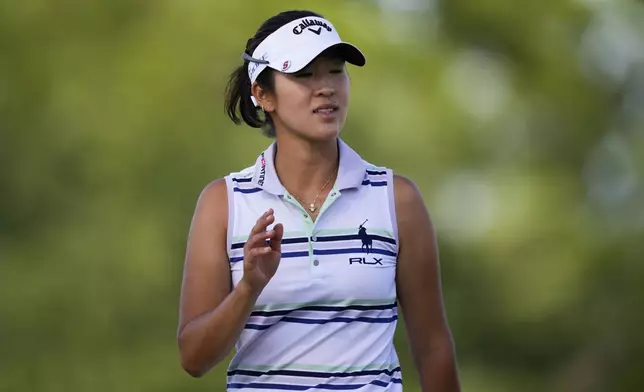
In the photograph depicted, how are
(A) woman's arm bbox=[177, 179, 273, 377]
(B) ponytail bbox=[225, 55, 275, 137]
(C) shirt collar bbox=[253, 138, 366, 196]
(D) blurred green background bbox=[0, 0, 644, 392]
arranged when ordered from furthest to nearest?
(D) blurred green background bbox=[0, 0, 644, 392] → (B) ponytail bbox=[225, 55, 275, 137] → (C) shirt collar bbox=[253, 138, 366, 196] → (A) woman's arm bbox=[177, 179, 273, 377]

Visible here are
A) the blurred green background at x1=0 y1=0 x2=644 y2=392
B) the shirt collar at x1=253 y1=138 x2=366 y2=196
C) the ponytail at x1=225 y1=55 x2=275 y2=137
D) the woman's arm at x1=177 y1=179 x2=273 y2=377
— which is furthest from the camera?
the blurred green background at x1=0 y1=0 x2=644 y2=392

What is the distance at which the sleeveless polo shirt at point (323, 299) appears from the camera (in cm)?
198

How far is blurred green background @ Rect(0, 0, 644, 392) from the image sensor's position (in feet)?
15.2

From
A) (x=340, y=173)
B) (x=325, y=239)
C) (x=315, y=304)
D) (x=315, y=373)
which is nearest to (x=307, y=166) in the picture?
(x=340, y=173)

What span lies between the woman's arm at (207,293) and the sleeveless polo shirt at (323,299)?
23 mm

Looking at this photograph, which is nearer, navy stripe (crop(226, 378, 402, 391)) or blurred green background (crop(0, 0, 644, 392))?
navy stripe (crop(226, 378, 402, 391))

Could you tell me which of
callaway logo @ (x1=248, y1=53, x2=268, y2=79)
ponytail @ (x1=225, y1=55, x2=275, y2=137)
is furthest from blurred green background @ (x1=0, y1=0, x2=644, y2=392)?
callaway logo @ (x1=248, y1=53, x2=268, y2=79)

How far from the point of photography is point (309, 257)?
200 centimetres

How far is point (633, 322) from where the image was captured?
15.5 ft

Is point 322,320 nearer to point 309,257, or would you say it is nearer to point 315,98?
point 309,257

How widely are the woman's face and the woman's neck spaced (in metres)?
0.03

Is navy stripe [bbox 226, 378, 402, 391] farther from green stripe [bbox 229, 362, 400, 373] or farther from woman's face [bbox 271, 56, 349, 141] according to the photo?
woman's face [bbox 271, 56, 349, 141]

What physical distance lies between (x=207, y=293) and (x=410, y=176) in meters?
2.61

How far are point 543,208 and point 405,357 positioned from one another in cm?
78
